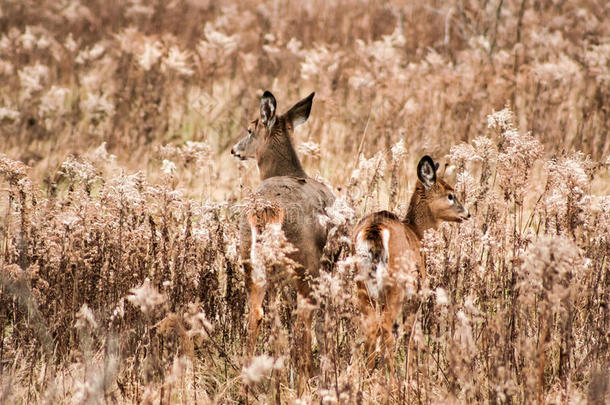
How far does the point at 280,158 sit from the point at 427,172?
4.27ft

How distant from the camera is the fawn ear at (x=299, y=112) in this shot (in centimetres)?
681

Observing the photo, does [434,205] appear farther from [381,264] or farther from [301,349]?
[301,349]

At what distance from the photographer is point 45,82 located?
11805 mm

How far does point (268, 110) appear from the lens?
666cm

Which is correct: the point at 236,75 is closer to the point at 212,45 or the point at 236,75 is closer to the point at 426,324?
the point at 212,45

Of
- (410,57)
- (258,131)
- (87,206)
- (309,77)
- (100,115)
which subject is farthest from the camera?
(410,57)

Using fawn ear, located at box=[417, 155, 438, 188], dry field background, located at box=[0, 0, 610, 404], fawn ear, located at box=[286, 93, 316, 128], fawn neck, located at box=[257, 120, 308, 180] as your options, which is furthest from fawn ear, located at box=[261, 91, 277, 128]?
fawn ear, located at box=[417, 155, 438, 188]

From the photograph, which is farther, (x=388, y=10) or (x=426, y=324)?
(x=388, y=10)

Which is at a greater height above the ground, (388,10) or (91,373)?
(388,10)

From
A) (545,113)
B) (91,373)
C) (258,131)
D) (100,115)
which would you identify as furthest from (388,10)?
(91,373)

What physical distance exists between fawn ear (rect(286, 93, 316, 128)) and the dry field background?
31 cm

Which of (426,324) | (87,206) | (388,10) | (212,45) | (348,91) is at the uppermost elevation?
(388,10)

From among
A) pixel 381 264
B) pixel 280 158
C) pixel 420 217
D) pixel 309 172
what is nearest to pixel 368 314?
pixel 381 264

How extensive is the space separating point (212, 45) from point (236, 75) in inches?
33.5
